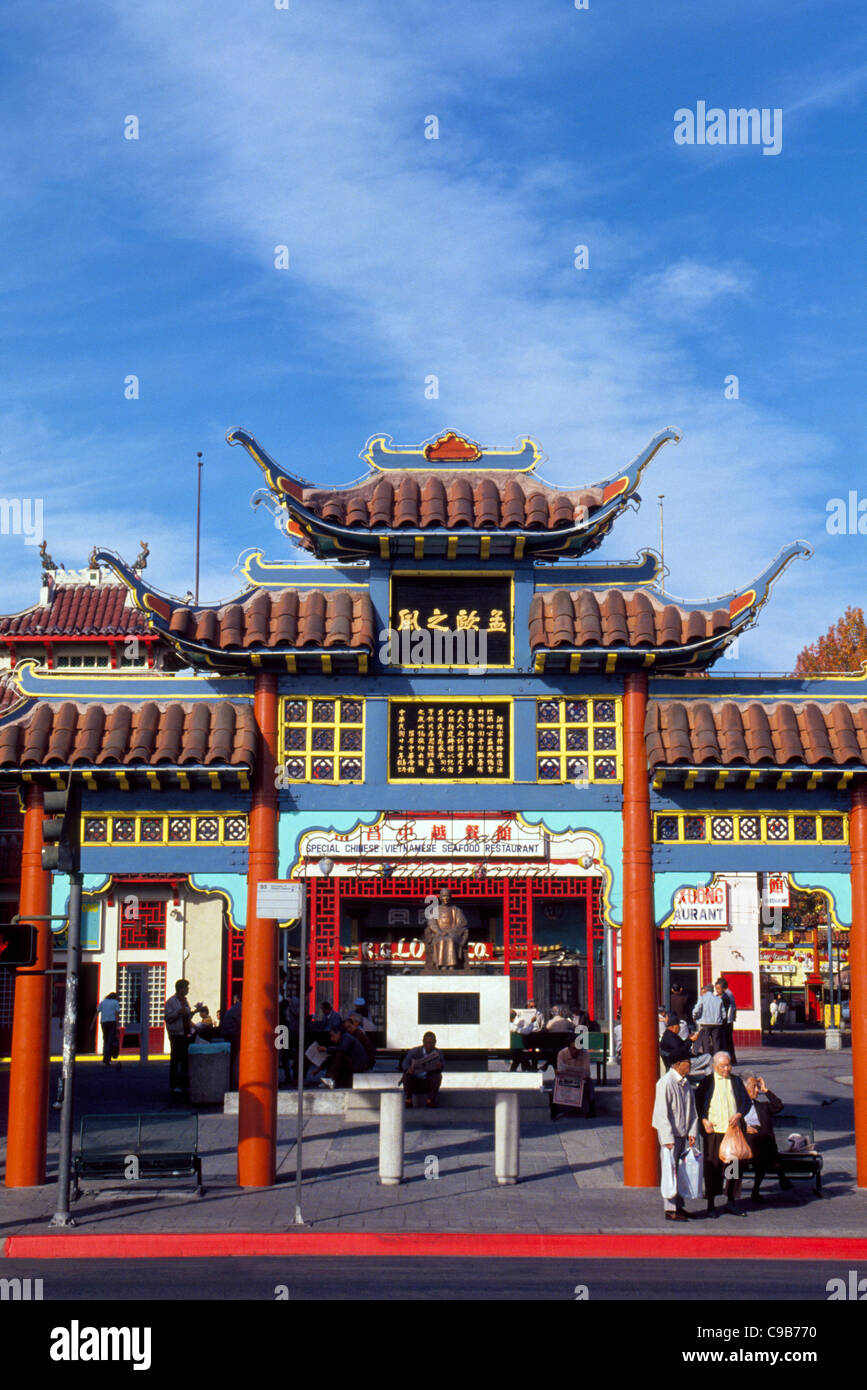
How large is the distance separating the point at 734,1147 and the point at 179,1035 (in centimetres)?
1220

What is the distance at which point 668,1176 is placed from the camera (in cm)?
1516

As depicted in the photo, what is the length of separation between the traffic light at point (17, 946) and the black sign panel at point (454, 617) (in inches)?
227

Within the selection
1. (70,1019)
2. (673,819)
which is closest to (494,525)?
(673,819)

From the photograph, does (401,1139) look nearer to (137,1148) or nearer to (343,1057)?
(137,1148)

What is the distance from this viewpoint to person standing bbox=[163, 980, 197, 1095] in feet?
81.9

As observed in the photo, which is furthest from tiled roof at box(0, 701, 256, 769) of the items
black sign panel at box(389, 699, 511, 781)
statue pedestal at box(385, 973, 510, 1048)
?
statue pedestal at box(385, 973, 510, 1048)

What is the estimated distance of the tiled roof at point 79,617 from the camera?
1604 inches

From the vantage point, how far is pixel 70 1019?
16.1 meters

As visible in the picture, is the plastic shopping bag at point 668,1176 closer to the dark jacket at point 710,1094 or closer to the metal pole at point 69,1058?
the dark jacket at point 710,1094

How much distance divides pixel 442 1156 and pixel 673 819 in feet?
19.7

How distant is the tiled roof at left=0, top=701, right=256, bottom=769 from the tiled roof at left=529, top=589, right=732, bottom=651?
381 cm

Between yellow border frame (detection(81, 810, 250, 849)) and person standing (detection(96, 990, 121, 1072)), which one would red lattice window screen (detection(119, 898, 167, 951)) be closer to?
person standing (detection(96, 990, 121, 1072))

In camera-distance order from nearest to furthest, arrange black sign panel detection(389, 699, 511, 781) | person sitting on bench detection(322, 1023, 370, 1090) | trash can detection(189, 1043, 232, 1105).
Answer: black sign panel detection(389, 699, 511, 781)
person sitting on bench detection(322, 1023, 370, 1090)
trash can detection(189, 1043, 232, 1105)
